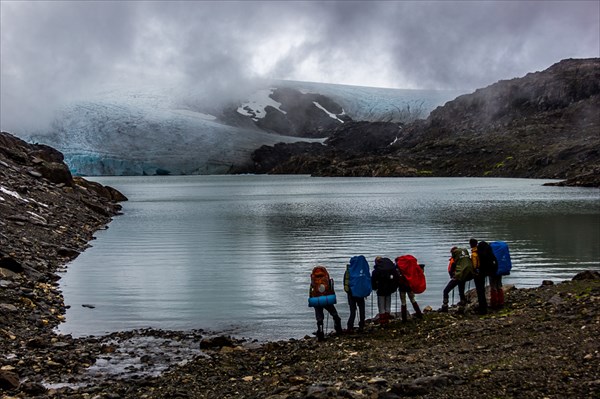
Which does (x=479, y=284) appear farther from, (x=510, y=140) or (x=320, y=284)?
(x=510, y=140)

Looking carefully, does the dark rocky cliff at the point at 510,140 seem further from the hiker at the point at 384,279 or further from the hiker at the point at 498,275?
the hiker at the point at 384,279

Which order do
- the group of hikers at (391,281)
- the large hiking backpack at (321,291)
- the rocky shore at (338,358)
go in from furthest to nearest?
the group of hikers at (391,281) < the large hiking backpack at (321,291) < the rocky shore at (338,358)

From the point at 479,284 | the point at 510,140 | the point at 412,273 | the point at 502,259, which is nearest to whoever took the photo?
the point at 412,273

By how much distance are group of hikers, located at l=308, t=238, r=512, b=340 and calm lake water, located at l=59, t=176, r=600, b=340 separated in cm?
165

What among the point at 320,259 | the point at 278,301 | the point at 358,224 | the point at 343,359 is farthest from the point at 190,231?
the point at 343,359

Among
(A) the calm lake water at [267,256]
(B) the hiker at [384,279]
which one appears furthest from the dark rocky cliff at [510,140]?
(B) the hiker at [384,279]

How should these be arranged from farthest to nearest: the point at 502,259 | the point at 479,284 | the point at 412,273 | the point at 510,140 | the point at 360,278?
the point at 510,140, the point at 502,259, the point at 479,284, the point at 412,273, the point at 360,278

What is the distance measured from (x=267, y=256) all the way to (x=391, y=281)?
A: 15852mm

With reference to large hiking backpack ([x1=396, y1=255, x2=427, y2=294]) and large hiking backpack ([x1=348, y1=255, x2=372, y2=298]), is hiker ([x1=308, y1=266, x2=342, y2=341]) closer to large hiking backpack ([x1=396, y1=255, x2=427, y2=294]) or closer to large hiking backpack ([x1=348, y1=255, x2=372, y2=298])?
large hiking backpack ([x1=348, y1=255, x2=372, y2=298])

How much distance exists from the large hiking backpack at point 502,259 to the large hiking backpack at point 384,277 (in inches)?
106

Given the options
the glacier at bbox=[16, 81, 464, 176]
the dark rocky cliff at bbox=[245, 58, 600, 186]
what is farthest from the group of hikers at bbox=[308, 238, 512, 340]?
the glacier at bbox=[16, 81, 464, 176]

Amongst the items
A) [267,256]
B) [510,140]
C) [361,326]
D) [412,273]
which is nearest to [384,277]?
[412,273]

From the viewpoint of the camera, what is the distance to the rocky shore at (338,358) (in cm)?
873

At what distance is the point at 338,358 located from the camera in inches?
448
